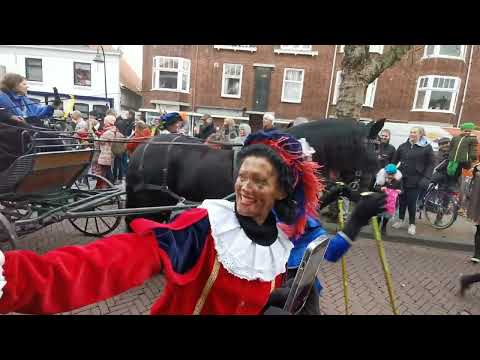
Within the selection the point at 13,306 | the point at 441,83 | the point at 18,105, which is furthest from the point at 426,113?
the point at 13,306

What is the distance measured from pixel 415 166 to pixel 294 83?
50.1ft

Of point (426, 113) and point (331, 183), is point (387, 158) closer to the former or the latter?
point (331, 183)

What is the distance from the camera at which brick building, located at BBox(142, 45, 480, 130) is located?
1831 centimetres

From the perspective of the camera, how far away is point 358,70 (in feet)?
20.9

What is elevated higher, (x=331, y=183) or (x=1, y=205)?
(x=331, y=183)

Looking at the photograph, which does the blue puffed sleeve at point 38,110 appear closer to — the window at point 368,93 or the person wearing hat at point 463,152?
the person wearing hat at point 463,152

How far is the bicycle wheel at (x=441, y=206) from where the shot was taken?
6599 mm

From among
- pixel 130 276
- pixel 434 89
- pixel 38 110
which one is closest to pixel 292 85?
pixel 434 89

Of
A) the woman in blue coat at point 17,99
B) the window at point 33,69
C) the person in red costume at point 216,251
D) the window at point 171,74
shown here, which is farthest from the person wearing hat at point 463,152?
the window at point 33,69

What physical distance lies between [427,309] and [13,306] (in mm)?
3872

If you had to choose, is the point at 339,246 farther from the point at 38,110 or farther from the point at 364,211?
the point at 38,110

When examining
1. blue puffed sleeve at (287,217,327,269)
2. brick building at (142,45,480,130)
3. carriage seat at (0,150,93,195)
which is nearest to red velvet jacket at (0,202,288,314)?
blue puffed sleeve at (287,217,327,269)

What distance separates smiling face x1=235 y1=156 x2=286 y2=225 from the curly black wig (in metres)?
0.02
